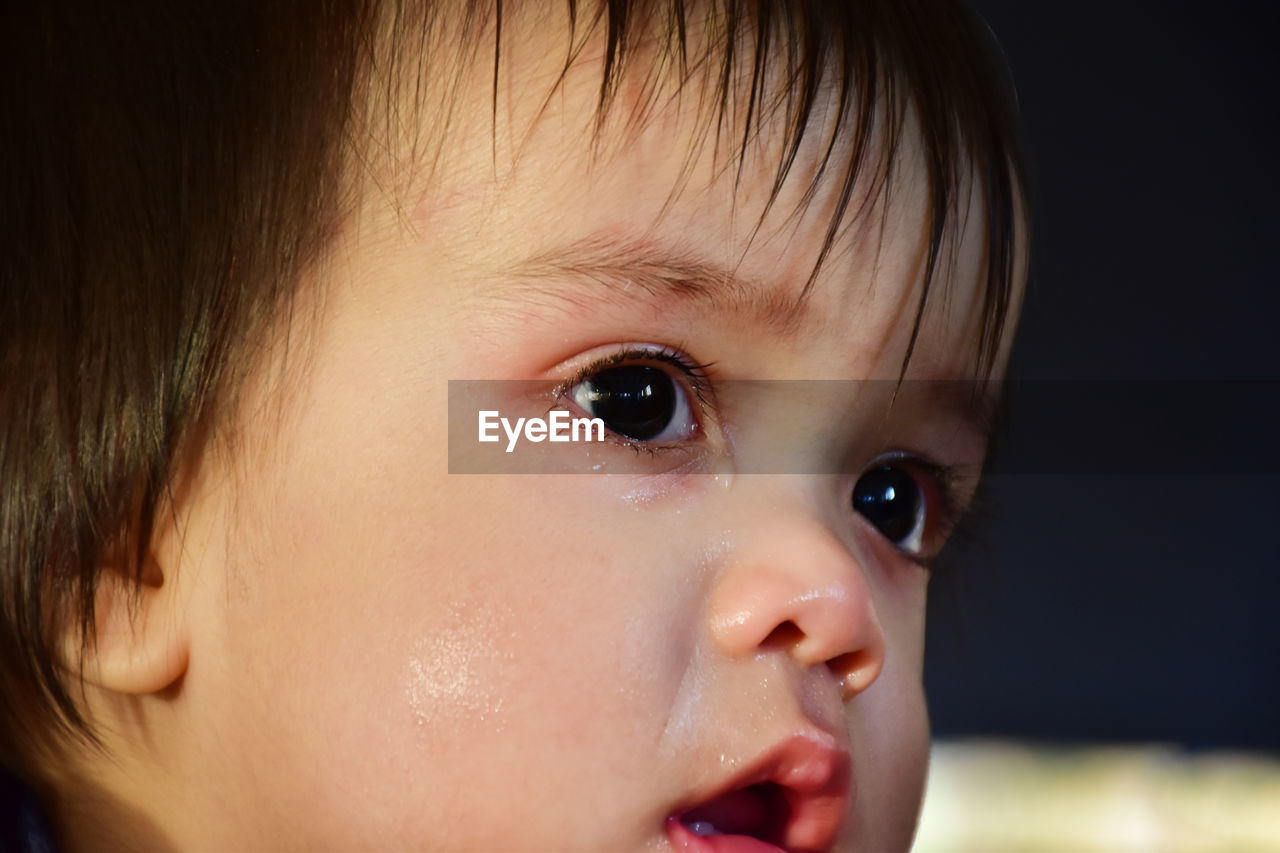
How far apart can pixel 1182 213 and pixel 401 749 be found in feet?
2.72

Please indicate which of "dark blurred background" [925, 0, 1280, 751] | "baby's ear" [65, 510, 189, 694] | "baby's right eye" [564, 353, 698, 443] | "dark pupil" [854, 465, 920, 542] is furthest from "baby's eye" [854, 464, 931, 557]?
"dark blurred background" [925, 0, 1280, 751]

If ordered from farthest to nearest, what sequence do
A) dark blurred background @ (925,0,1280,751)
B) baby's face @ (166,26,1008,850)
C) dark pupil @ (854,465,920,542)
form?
dark blurred background @ (925,0,1280,751), dark pupil @ (854,465,920,542), baby's face @ (166,26,1008,850)

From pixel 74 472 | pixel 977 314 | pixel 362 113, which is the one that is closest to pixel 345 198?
pixel 362 113

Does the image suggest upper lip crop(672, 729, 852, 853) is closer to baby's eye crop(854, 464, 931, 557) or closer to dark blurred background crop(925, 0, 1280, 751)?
baby's eye crop(854, 464, 931, 557)

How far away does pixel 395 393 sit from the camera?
0.49 m

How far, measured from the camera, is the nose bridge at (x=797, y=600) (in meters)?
0.47

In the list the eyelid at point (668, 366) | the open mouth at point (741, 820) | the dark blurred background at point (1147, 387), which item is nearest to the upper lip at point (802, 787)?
the open mouth at point (741, 820)

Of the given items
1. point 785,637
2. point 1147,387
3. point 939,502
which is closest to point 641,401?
point 785,637

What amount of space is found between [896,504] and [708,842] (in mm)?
208

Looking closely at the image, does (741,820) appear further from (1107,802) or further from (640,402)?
(1107,802)

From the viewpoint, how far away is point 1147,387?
1.05 meters

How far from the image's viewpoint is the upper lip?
0.46 m

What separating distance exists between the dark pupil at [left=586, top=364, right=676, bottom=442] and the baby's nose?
57 millimetres

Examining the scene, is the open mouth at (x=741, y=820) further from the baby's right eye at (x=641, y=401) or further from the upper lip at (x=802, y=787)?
the baby's right eye at (x=641, y=401)
